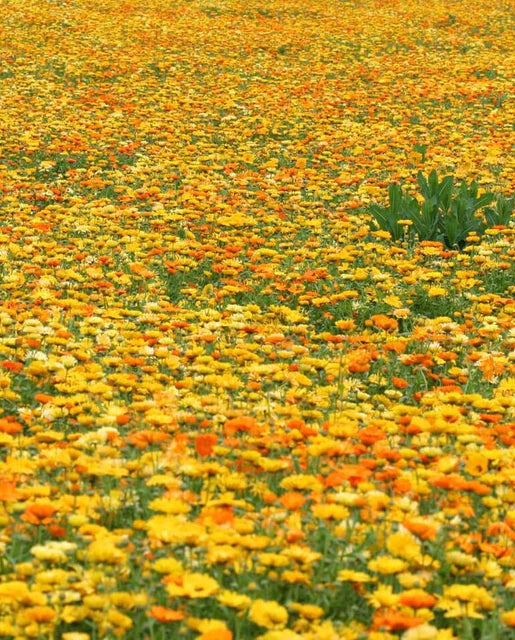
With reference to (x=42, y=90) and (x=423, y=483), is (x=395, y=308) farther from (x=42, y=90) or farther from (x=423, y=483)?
(x=42, y=90)

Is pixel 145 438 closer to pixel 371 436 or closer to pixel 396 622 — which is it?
pixel 371 436

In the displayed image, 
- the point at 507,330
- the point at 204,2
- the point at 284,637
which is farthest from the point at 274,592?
the point at 204,2

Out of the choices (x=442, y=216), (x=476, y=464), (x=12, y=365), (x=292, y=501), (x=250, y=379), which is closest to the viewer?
(x=292, y=501)

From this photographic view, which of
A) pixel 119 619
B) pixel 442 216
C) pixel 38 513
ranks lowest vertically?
pixel 119 619

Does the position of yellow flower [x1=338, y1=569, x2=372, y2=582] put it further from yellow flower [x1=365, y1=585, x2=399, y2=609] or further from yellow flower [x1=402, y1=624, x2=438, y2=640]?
yellow flower [x1=402, y1=624, x2=438, y2=640]

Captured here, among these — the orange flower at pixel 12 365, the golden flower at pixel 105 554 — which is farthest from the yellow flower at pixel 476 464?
the orange flower at pixel 12 365

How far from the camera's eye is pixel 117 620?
91.5 inches

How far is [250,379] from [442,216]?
136 inches

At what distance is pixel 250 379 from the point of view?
14.2ft

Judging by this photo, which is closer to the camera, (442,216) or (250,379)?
(250,379)

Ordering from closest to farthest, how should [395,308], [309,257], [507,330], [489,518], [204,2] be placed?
[489,518] < [507,330] < [395,308] < [309,257] < [204,2]

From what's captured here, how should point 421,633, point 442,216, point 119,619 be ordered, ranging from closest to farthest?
point 421,633 → point 119,619 → point 442,216

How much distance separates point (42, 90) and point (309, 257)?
7232mm

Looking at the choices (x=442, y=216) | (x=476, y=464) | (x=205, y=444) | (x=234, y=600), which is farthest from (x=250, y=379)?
(x=442, y=216)
